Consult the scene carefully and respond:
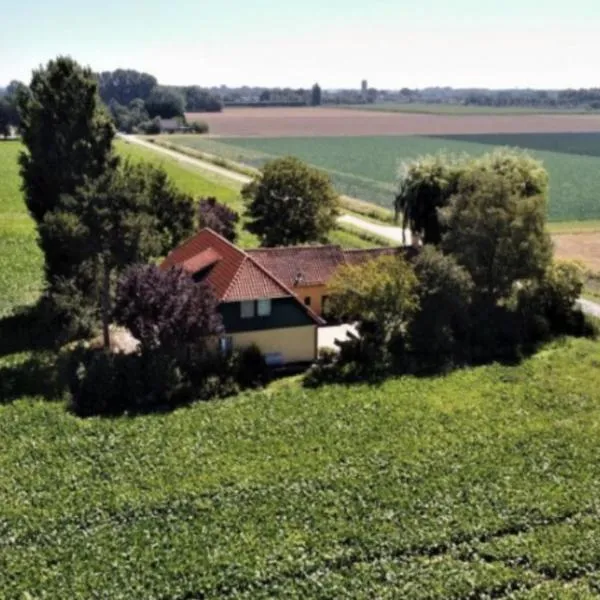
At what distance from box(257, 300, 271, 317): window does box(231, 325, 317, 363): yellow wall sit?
67 cm

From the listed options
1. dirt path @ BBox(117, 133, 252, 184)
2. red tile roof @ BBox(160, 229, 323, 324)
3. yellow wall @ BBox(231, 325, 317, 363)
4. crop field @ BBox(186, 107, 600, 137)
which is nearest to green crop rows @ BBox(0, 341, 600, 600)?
yellow wall @ BBox(231, 325, 317, 363)

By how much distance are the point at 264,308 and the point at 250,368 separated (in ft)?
8.74

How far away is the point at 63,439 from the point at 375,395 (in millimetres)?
10769

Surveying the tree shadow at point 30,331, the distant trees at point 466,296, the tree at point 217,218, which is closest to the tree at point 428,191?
the distant trees at point 466,296

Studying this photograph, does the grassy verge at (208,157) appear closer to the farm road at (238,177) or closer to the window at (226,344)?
the farm road at (238,177)

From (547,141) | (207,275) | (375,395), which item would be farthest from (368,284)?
(547,141)

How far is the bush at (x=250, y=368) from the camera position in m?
28.7

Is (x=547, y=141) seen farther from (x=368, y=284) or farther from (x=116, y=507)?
(x=116, y=507)

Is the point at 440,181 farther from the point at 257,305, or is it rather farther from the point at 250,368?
the point at 250,368

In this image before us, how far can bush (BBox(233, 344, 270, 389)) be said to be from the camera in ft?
94.0

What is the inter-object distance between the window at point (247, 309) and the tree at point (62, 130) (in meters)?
8.58

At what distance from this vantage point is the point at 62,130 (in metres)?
33.4

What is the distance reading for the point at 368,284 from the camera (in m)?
30.5

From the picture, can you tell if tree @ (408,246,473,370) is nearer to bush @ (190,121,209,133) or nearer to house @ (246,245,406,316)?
house @ (246,245,406,316)
